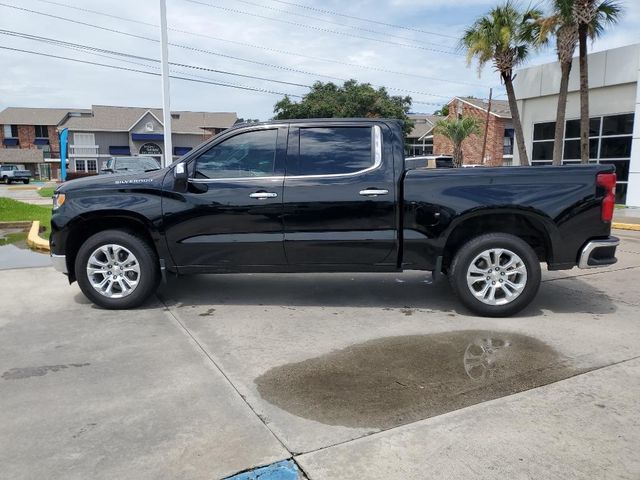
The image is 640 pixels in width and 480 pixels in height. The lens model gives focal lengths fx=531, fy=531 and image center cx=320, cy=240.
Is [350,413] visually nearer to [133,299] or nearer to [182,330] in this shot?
[182,330]

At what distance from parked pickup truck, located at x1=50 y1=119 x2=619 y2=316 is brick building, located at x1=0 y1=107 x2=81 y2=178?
68375 millimetres

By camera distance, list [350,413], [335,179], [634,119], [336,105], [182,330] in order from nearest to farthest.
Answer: [350,413] < [182,330] < [335,179] < [634,119] < [336,105]

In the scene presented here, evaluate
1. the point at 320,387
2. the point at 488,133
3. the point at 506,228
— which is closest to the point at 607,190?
the point at 506,228

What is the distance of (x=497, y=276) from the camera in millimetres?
5188

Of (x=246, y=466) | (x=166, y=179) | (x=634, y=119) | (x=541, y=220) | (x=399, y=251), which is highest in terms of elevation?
(x=634, y=119)

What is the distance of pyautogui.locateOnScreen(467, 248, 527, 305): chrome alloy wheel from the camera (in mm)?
5148

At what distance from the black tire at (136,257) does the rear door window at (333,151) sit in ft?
5.54

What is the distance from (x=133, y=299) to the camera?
545 cm

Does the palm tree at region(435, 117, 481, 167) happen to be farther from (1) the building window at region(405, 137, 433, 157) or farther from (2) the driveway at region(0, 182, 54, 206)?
(2) the driveway at region(0, 182, 54, 206)

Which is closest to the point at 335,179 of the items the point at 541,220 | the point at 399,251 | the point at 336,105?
the point at 399,251

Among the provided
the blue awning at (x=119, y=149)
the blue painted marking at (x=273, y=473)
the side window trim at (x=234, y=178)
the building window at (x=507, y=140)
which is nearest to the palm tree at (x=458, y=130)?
the building window at (x=507, y=140)

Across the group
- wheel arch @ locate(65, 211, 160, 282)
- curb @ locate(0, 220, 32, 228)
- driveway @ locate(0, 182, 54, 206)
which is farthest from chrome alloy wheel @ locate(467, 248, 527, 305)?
driveway @ locate(0, 182, 54, 206)

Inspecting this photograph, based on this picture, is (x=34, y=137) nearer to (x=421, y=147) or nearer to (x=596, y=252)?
A: (x=421, y=147)

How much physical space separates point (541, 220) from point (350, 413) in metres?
2.97
